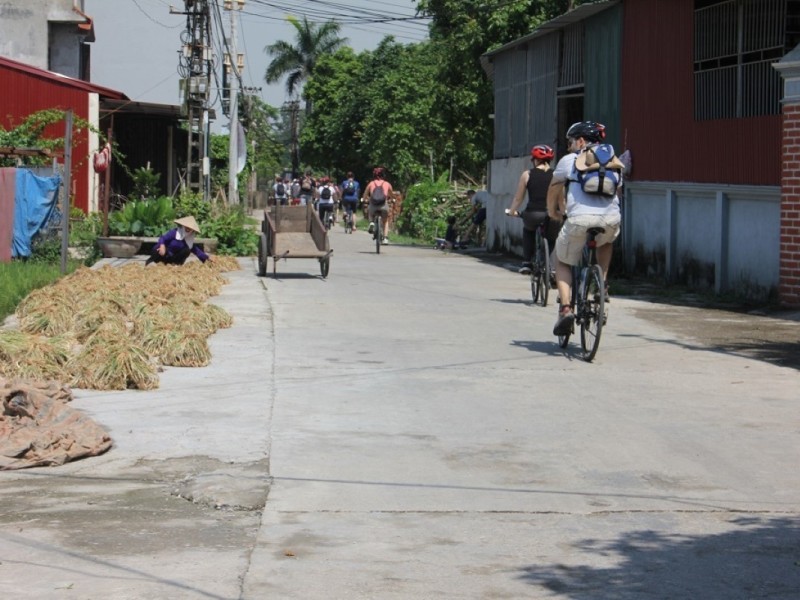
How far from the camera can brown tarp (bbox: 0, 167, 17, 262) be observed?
2044 cm

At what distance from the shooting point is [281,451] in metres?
7.41

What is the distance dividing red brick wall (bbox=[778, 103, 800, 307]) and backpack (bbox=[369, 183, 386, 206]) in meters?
14.5

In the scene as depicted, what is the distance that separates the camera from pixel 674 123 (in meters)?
20.4

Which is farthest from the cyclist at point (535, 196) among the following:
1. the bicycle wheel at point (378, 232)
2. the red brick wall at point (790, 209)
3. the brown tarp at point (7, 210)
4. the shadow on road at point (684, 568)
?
the bicycle wheel at point (378, 232)

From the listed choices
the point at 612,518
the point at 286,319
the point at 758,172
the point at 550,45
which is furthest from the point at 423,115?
the point at 612,518

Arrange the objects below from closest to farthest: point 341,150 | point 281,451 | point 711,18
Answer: point 281,451
point 711,18
point 341,150

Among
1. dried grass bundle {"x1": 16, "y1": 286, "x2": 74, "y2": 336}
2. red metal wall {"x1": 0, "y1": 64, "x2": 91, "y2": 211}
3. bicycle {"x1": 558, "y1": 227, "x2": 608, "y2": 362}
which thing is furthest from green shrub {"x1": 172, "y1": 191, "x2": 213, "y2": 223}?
bicycle {"x1": 558, "y1": 227, "x2": 608, "y2": 362}

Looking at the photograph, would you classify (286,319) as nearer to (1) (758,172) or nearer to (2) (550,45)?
(1) (758,172)

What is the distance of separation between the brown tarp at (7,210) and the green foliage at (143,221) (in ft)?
15.0

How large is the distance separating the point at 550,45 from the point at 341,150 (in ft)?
160

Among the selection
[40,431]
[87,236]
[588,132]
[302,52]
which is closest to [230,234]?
[87,236]

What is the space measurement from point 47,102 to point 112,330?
2292 centimetres

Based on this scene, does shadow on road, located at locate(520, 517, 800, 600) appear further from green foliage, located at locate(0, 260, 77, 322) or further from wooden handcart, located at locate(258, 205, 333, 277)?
→ wooden handcart, located at locate(258, 205, 333, 277)

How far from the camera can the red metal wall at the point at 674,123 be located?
57.0 ft
